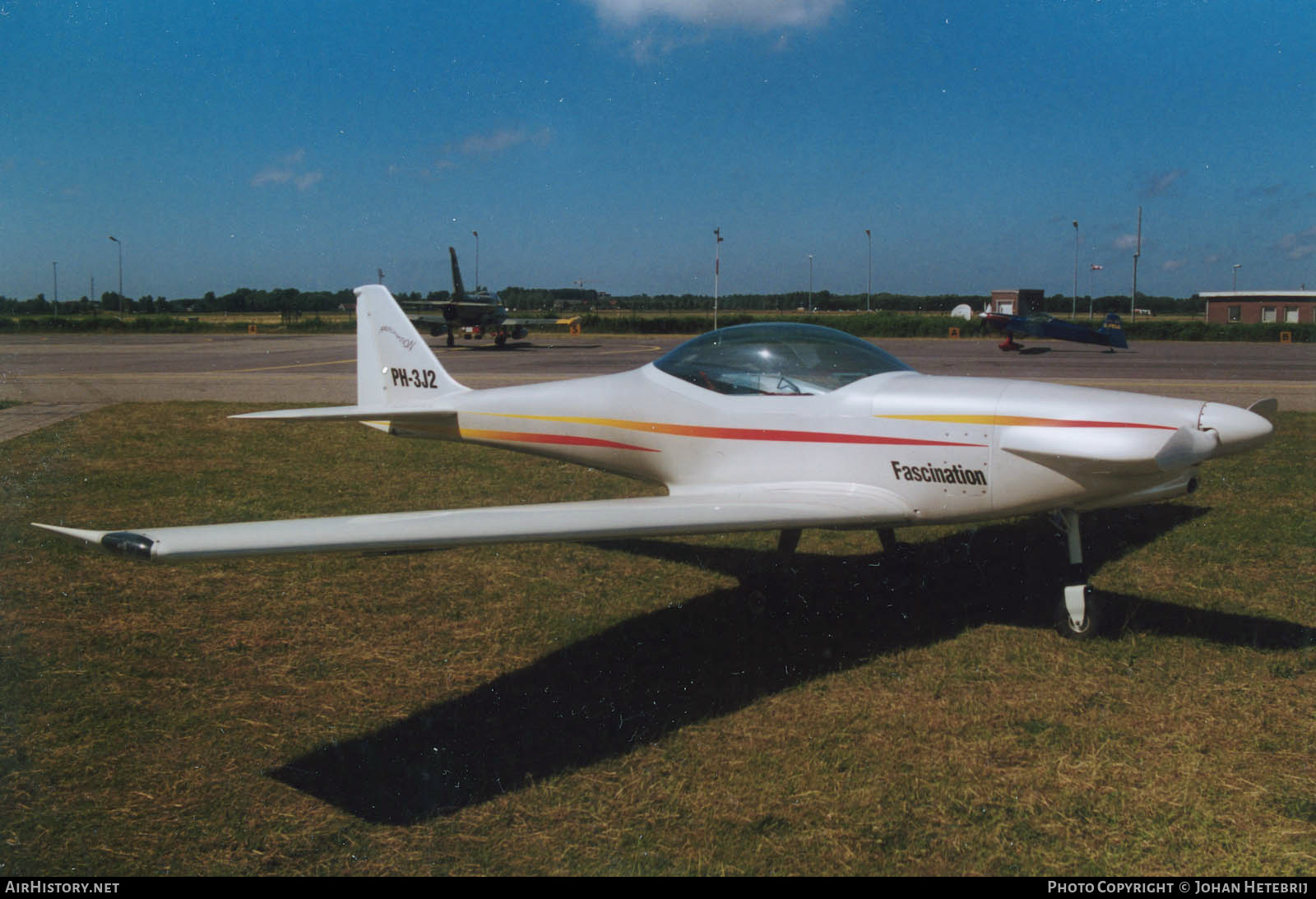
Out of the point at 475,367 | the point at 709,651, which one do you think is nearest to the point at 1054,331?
the point at 475,367

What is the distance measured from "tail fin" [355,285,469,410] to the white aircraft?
1554 mm

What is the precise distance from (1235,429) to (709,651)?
10.6ft

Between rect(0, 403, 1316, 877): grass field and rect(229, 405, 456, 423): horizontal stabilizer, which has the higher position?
rect(229, 405, 456, 423): horizontal stabilizer

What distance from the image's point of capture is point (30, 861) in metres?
3.35

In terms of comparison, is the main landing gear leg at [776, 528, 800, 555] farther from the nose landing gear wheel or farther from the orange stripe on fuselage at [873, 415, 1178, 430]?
the nose landing gear wheel

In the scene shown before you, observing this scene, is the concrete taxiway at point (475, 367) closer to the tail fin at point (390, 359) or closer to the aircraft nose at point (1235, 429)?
the tail fin at point (390, 359)

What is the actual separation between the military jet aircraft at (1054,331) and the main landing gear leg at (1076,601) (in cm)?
3095

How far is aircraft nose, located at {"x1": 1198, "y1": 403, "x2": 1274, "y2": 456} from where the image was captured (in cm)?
464

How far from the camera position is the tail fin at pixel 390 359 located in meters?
8.01

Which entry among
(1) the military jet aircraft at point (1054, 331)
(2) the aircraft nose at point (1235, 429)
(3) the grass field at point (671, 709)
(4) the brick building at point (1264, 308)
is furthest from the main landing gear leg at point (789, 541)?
(4) the brick building at point (1264, 308)

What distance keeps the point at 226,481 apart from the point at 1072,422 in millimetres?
9186

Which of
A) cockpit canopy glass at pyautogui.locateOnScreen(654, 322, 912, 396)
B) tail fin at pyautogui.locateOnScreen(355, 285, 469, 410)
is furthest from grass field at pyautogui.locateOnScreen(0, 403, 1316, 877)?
tail fin at pyautogui.locateOnScreen(355, 285, 469, 410)

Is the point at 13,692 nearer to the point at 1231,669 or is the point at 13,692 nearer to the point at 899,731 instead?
the point at 899,731

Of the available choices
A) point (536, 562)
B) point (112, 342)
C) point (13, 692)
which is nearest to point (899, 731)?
point (536, 562)
